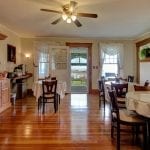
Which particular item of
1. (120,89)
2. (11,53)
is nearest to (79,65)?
(11,53)

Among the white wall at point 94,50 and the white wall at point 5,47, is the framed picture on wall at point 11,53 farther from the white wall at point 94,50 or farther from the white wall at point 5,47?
the white wall at point 94,50

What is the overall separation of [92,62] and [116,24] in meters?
3.51

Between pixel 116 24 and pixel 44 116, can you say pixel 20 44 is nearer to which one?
pixel 116 24

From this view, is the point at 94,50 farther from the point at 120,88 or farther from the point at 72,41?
the point at 120,88

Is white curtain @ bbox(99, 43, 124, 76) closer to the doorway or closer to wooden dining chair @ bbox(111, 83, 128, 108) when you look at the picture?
the doorway

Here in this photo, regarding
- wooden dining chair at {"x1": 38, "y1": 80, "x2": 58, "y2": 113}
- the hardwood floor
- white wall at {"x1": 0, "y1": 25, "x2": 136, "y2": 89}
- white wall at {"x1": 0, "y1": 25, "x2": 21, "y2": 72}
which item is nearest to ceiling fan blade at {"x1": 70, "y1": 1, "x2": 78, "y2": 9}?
wooden dining chair at {"x1": 38, "y1": 80, "x2": 58, "y2": 113}

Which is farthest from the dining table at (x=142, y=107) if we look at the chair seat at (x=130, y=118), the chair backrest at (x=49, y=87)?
the chair backrest at (x=49, y=87)

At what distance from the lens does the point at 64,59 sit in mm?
10445

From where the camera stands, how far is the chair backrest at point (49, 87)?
241 inches

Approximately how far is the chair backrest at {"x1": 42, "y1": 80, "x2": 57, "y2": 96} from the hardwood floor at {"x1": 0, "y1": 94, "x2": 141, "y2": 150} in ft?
1.80

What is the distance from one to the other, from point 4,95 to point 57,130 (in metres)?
2.70

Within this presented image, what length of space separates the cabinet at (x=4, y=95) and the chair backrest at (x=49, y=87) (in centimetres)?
117

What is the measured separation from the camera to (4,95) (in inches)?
257

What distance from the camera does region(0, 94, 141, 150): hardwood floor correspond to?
3.60 metres
